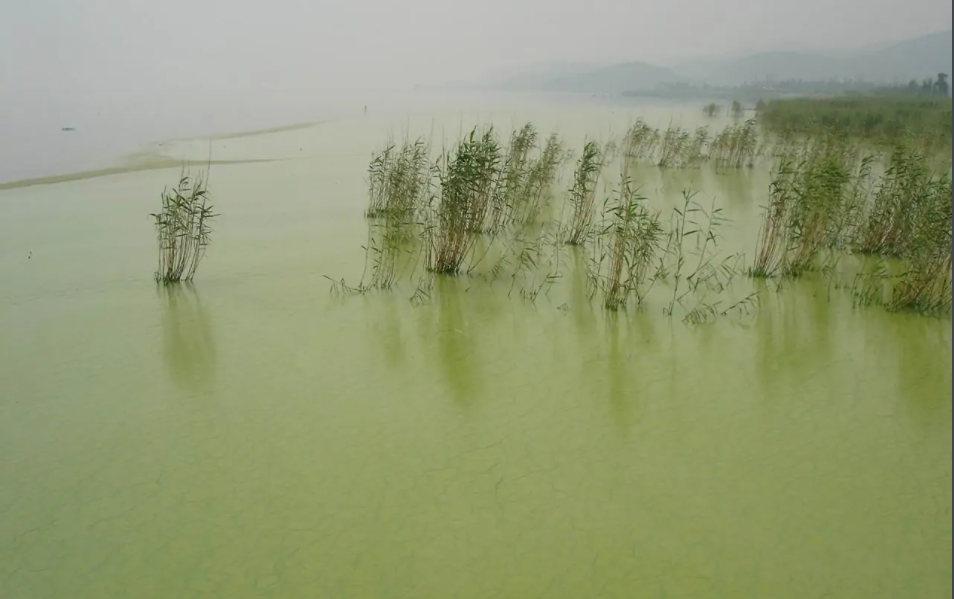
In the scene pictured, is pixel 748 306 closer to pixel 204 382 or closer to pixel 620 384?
pixel 620 384

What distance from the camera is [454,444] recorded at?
3074 mm

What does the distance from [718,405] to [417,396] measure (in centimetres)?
150

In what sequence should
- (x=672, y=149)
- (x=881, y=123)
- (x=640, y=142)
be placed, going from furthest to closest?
(x=881, y=123) < (x=640, y=142) < (x=672, y=149)

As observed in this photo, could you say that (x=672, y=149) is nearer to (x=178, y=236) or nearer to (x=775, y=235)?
(x=775, y=235)

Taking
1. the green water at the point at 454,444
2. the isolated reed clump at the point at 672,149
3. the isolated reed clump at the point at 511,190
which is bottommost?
the green water at the point at 454,444

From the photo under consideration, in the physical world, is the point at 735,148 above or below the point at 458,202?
above

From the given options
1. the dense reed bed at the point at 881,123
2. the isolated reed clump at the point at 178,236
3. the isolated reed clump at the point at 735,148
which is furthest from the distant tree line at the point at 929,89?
the isolated reed clump at the point at 178,236

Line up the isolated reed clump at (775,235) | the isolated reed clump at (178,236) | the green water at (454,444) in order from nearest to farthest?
1. the green water at (454,444)
2. the isolated reed clump at (178,236)
3. the isolated reed clump at (775,235)

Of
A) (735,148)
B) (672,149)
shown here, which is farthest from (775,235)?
(735,148)

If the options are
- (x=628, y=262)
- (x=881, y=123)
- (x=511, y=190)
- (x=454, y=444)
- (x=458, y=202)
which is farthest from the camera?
(x=881, y=123)

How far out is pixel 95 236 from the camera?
651 centimetres

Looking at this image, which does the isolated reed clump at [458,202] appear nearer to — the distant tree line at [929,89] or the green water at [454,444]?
→ the green water at [454,444]

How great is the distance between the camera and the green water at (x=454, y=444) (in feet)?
7.56

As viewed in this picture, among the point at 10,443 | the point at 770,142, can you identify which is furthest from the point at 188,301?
the point at 770,142
